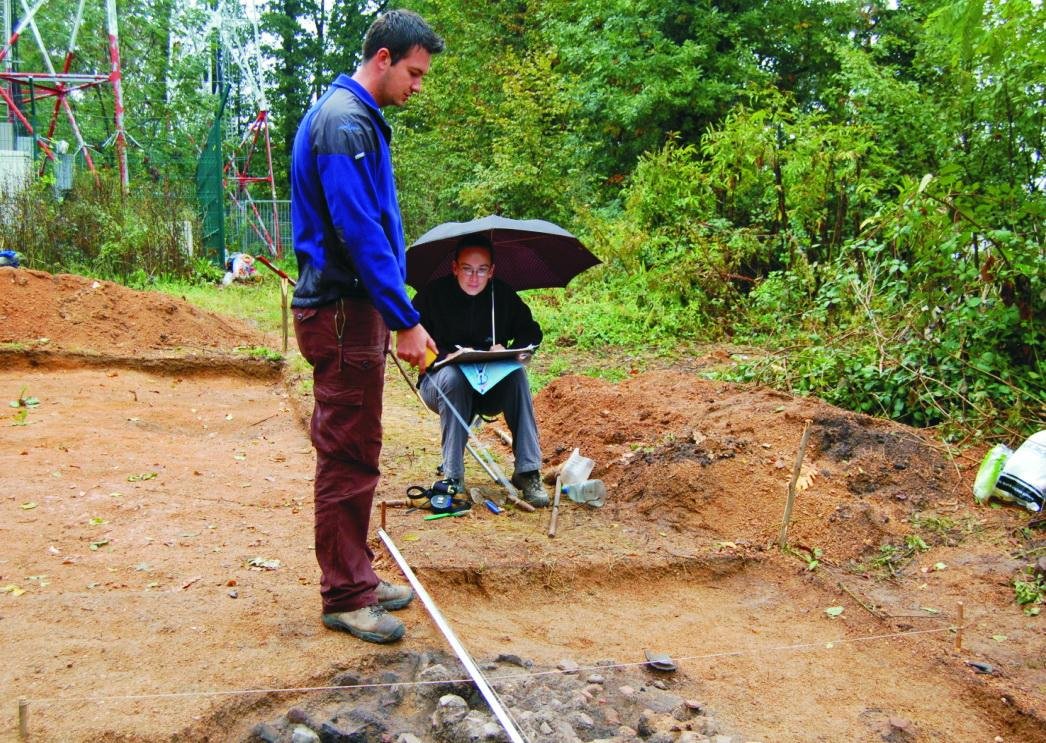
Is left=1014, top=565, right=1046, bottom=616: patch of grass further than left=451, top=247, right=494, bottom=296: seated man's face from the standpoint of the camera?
No

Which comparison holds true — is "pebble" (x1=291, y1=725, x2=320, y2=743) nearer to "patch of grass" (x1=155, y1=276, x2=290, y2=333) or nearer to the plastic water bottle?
the plastic water bottle

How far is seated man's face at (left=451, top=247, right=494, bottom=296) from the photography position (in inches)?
202

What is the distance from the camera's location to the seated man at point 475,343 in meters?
5.07

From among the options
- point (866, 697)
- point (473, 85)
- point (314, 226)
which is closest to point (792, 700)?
point (866, 697)

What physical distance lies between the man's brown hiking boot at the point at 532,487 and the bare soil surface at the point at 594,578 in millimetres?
145

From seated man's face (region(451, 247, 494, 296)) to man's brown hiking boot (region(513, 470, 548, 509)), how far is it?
1116 millimetres

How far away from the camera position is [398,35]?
309 cm

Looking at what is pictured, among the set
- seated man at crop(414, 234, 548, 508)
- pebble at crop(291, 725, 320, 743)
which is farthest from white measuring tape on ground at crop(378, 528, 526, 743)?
seated man at crop(414, 234, 548, 508)

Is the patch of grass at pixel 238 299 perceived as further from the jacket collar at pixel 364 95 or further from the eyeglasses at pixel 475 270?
the jacket collar at pixel 364 95

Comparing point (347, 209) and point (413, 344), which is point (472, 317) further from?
point (347, 209)

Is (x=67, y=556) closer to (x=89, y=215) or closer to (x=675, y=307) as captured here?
(x=675, y=307)

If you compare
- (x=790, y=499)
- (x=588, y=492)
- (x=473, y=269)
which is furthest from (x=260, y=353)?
(x=790, y=499)

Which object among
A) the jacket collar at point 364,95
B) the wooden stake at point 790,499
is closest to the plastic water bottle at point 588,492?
the wooden stake at point 790,499

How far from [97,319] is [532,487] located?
24.7 ft
